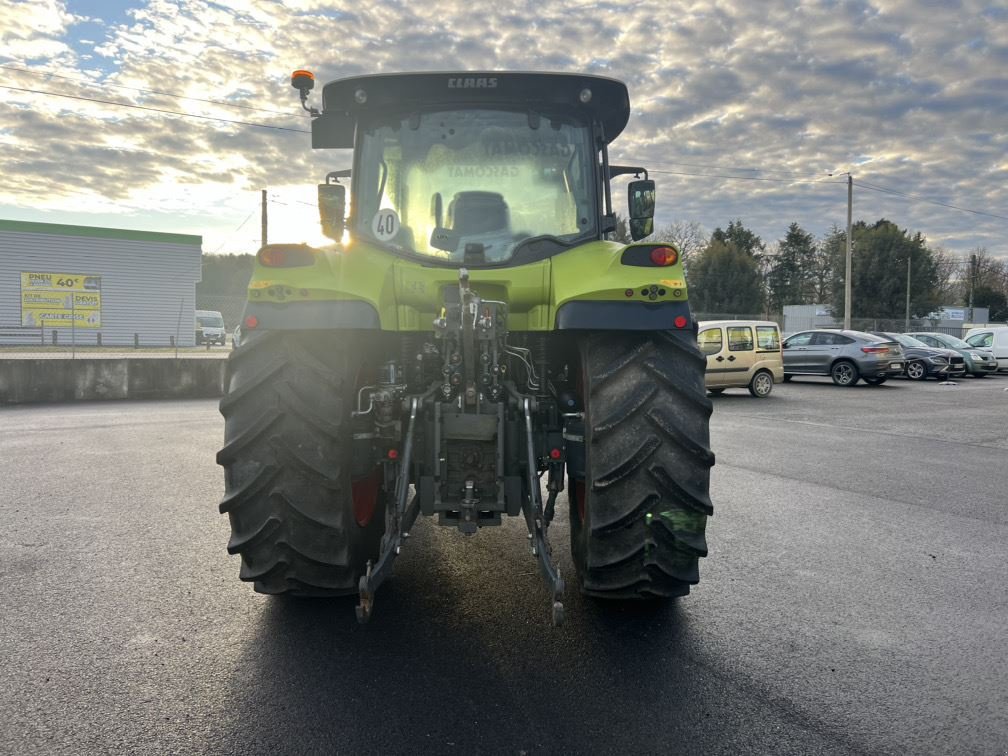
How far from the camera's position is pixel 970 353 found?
2489 cm

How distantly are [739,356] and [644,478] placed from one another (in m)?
14.6

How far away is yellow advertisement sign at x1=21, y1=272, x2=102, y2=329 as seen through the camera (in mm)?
33031

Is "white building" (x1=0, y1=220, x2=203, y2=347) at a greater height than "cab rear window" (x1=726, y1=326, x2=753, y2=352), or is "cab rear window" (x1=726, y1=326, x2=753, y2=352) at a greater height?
"white building" (x1=0, y1=220, x2=203, y2=347)

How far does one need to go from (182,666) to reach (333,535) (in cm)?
83

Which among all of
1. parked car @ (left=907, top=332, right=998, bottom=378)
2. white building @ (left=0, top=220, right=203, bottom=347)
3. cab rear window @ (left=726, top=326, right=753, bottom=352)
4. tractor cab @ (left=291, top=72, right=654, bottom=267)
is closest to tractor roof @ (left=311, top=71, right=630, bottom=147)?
tractor cab @ (left=291, top=72, right=654, bottom=267)

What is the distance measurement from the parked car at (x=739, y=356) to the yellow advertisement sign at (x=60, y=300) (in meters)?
28.2

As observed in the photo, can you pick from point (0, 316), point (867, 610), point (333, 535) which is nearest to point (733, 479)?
point (867, 610)

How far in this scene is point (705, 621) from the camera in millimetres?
3779

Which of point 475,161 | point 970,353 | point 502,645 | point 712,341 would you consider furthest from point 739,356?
point 502,645

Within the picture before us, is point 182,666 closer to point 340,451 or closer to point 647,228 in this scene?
point 340,451

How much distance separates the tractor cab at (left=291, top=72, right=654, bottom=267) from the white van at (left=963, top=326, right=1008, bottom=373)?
27.2 m

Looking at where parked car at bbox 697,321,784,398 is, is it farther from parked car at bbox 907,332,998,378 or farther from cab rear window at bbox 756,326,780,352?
parked car at bbox 907,332,998,378

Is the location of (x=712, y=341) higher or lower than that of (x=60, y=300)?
lower

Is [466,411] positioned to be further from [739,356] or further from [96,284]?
[96,284]
